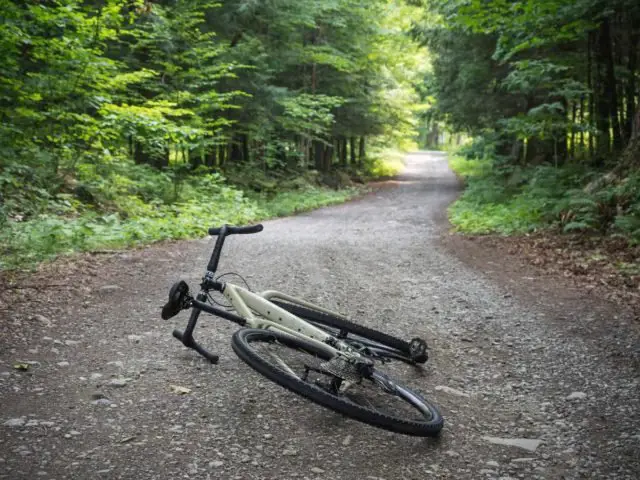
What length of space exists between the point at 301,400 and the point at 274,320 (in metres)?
0.63

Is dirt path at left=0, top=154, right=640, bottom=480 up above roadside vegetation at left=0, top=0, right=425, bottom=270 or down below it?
below

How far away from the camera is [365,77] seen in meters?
27.0

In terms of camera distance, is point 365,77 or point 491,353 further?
point 365,77

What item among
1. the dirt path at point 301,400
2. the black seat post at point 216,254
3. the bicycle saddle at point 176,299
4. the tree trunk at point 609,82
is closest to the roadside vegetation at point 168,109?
the dirt path at point 301,400

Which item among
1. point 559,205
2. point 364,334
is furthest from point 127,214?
point 559,205

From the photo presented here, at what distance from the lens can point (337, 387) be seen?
356 cm

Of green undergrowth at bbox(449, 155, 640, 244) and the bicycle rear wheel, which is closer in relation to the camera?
the bicycle rear wheel

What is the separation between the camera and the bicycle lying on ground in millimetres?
3289

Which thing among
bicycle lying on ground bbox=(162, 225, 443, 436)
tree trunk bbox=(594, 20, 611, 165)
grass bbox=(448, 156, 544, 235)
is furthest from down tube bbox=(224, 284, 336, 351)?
tree trunk bbox=(594, 20, 611, 165)

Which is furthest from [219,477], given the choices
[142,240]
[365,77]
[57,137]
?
[365,77]

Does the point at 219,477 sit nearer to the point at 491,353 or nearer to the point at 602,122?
the point at 491,353

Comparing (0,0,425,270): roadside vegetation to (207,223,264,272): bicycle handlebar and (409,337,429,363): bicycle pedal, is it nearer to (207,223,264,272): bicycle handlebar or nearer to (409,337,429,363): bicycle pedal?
(207,223,264,272): bicycle handlebar

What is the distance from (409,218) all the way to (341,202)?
6044 millimetres

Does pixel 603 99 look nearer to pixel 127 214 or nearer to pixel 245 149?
pixel 127 214
